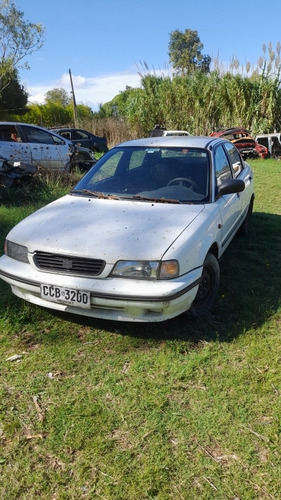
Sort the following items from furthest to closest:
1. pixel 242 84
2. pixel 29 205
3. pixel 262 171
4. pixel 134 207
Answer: pixel 242 84
pixel 262 171
pixel 29 205
pixel 134 207

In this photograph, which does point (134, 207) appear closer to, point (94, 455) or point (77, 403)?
point (77, 403)

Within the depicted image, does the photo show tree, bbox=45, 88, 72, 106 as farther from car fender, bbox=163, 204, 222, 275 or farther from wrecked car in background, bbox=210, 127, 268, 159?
car fender, bbox=163, 204, 222, 275

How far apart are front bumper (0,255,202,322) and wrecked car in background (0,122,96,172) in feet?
18.5

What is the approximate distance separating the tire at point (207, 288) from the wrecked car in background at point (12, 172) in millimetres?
4846

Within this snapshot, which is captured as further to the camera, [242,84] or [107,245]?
[242,84]

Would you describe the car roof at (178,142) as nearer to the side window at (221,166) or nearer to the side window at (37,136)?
the side window at (221,166)

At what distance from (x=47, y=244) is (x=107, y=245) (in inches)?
18.4

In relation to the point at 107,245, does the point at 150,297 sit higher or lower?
lower

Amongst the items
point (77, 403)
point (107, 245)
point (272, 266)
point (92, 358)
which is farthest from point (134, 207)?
point (272, 266)

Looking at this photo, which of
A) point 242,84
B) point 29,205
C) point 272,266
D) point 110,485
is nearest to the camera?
point 110,485

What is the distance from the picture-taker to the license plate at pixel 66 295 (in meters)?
2.72

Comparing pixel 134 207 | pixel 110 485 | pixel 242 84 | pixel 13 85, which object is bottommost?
pixel 110 485

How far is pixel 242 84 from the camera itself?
15.7 metres

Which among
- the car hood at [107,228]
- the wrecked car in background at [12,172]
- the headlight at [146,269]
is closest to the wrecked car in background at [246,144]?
the wrecked car in background at [12,172]
